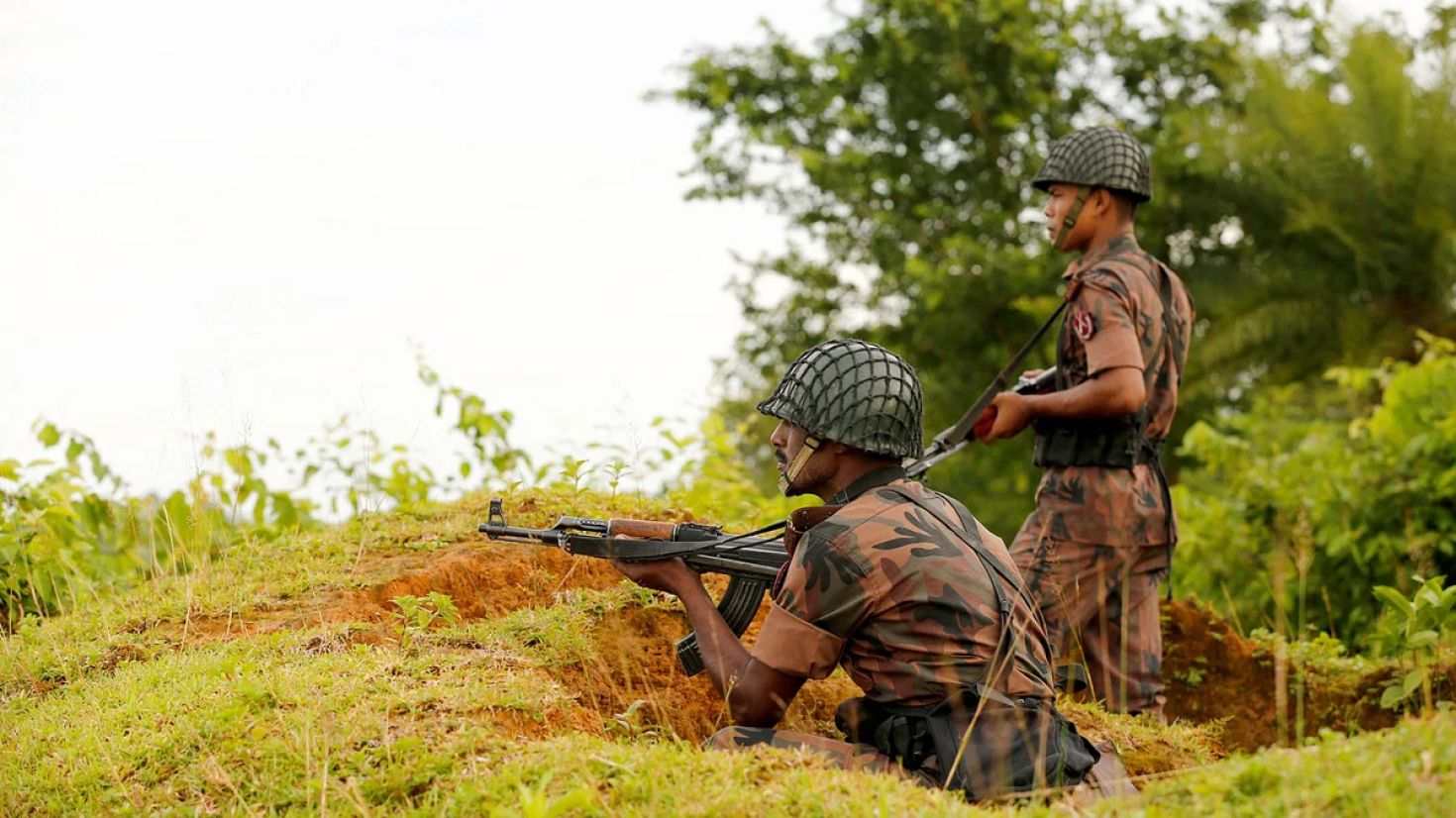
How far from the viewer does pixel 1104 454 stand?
5.85 m

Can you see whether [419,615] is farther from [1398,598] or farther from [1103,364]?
[1398,598]

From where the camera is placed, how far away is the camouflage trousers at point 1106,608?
5.85 m

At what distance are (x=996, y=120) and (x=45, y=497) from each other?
42.9 feet

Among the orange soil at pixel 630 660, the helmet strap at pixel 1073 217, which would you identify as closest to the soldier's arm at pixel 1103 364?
A: the helmet strap at pixel 1073 217

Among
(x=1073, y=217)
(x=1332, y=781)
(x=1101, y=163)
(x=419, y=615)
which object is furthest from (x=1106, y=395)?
(x=419, y=615)

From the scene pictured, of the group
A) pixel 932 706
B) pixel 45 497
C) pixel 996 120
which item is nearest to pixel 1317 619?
pixel 932 706

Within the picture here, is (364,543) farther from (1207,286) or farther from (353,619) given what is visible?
(1207,286)

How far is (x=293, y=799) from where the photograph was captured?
3793 millimetres

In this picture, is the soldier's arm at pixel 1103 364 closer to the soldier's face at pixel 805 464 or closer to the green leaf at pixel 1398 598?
the green leaf at pixel 1398 598

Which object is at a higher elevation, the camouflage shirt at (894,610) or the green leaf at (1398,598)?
the camouflage shirt at (894,610)

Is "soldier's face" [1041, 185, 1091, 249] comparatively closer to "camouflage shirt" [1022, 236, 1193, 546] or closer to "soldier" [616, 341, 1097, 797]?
"camouflage shirt" [1022, 236, 1193, 546]

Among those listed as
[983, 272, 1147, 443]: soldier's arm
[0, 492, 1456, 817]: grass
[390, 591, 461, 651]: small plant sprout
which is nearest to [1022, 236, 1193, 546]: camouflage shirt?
[983, 272, 1147, 443]: soldier's arm

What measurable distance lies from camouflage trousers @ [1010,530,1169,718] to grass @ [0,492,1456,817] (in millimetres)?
251

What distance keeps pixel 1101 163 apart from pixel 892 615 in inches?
114
